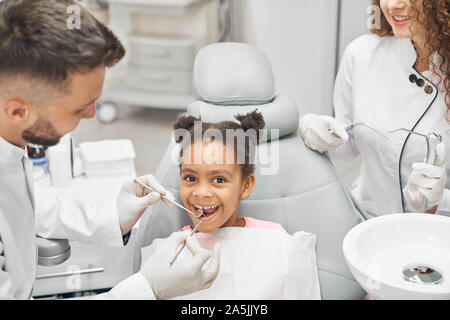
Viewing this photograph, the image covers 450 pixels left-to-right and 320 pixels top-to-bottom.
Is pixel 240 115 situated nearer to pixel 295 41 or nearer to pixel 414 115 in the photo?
pixel 414 115

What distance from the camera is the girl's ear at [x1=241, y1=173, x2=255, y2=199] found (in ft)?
4.55

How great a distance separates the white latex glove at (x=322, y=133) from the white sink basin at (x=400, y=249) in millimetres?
296

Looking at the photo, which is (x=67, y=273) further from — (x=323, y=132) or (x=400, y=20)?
(x=400, y=20)

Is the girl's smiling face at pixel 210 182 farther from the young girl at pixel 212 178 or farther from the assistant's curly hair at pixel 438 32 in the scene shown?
the assistant's curly hair at pixel 438 32

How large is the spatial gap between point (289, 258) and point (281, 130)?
34 cm

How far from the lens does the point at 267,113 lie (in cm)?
144

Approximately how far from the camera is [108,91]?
11.8 ft

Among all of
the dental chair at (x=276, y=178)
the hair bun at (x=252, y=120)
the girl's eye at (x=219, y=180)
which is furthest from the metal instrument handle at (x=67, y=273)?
the hair bun at (x=252, y=120)

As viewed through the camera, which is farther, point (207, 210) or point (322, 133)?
point (322, 133)

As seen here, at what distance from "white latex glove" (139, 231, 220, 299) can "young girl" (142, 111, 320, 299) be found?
19 cm

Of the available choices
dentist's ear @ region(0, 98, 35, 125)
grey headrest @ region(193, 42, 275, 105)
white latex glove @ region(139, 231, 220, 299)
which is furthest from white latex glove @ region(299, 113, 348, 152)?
dentist's ear @ region(0, 98, 35, 125)

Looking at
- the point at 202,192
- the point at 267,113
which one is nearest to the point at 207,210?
the point at 202,192

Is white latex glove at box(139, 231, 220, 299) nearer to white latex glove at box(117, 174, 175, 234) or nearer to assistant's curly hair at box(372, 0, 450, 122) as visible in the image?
white latex glove at box(117, 174, 175, 234)

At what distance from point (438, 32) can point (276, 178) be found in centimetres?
52
